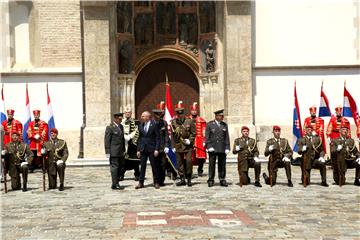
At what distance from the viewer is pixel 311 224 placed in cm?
877

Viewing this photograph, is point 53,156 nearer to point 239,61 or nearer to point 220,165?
point 220,165

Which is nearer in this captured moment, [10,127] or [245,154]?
[245,154]

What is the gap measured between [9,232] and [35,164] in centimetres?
938

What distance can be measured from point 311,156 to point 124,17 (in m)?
9.86

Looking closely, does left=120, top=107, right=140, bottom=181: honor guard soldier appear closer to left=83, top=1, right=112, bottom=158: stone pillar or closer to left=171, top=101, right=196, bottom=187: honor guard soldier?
left=171, top=101, right=196, bottom=187: honor guard soldier

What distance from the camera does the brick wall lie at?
65.6ft

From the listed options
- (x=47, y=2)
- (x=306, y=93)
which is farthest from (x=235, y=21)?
(x=47, y=2)

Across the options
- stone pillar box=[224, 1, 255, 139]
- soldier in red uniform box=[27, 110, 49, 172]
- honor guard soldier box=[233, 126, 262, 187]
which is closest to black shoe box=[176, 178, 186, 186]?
honor guard soldier box=[233, 126, 262, 187]

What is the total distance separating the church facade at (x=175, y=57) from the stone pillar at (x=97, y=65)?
33 mm

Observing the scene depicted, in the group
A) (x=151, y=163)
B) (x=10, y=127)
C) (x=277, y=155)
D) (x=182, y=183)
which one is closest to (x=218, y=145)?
(x=182, y=183)

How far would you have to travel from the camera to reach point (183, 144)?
13.6 m

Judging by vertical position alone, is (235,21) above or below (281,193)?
above

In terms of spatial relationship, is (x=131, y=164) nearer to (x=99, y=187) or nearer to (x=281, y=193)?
(x=99, y=187)

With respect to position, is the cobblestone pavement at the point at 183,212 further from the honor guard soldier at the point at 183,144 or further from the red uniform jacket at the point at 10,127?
the red uniform jacket at the point at 10,127
